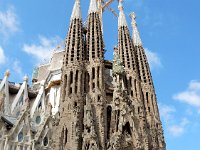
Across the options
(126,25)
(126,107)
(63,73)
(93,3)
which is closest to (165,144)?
(126,107)

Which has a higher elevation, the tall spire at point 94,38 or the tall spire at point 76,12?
the tall spire at point 76,12

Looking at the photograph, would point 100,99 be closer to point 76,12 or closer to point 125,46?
point 125,46

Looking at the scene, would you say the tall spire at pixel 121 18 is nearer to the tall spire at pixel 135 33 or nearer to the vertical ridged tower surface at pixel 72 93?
the tall spire at pixel 135 33

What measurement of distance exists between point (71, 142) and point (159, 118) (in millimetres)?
9590

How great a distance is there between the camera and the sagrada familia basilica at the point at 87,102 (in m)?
23.7

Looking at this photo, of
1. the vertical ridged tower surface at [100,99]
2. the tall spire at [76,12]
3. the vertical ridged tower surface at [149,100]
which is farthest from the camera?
the tall spire at [76,12]

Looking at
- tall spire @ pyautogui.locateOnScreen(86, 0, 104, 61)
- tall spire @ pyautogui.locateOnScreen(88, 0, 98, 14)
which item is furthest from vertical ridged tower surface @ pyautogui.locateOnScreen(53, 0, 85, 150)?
tall spire @ pyautogui.locateOnScreen(88, 0, 98, 14)

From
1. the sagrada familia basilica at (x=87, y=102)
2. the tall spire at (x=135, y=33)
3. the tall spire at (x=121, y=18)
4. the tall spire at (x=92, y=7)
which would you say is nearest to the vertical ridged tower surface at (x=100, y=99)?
the sagrada familia basilica at (x=87, y=102)

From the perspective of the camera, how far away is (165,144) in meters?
27.5

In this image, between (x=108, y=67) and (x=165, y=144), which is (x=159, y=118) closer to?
Answer: (x=165, y=144)

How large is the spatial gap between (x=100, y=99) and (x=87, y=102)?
56.3 inches

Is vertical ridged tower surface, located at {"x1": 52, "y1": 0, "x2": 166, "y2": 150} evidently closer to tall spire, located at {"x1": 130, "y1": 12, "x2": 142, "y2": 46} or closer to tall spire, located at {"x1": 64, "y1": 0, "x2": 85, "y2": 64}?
tall spire, located at {"x1": 64, "y1": 0, "x2": 85, "y2": 64}

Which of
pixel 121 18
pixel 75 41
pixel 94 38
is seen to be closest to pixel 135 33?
pixel 121 18

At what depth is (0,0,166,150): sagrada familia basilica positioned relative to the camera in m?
23.7
